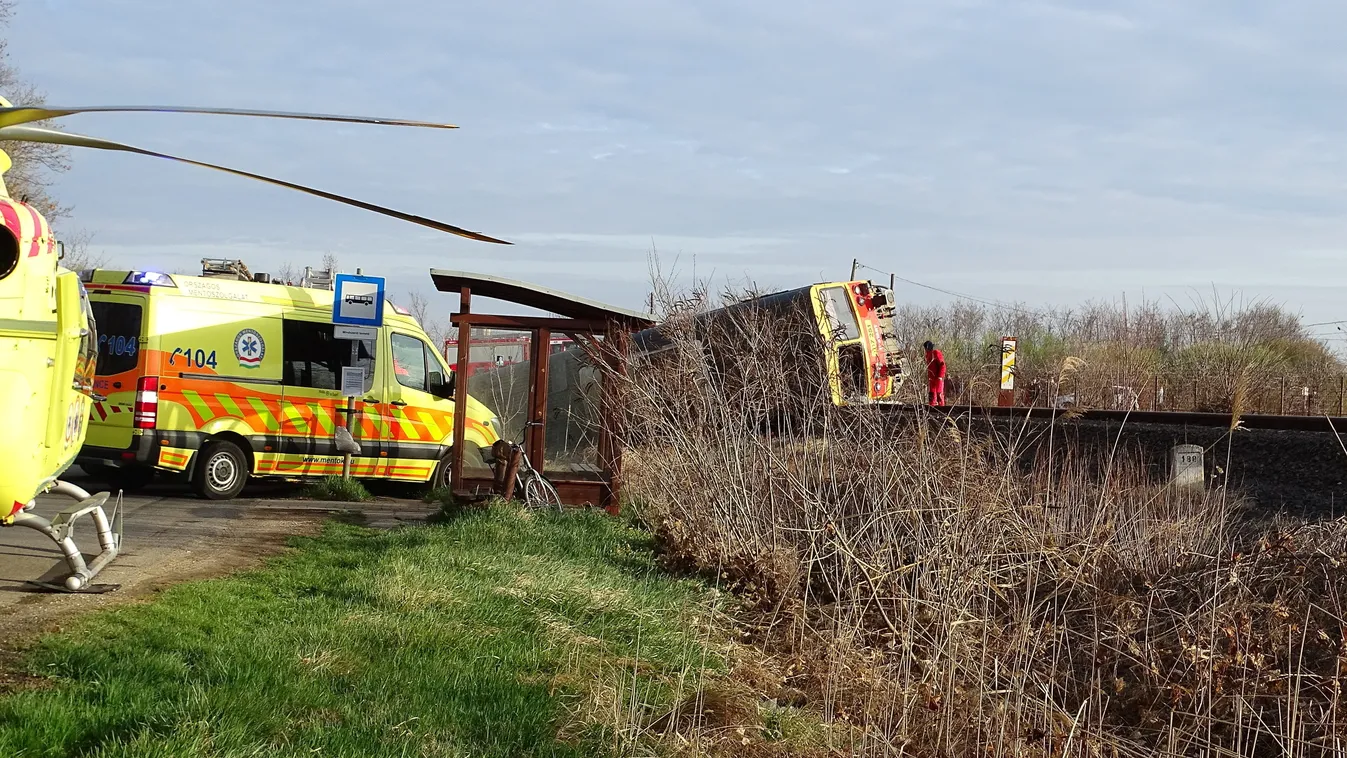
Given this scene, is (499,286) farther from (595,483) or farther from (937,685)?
(937,685)

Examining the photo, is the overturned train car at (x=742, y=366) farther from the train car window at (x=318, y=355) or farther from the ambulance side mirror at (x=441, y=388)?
the train car window at (x=318, y=355)

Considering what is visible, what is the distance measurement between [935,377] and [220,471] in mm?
8433

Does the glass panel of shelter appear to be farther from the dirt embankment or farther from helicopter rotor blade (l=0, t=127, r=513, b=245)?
helicopter rotor blade (l=0, t=127, r=513, b=245)

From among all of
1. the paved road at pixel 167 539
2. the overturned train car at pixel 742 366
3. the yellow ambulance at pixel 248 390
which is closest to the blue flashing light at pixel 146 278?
the yellow ambulance at pixel 248 390

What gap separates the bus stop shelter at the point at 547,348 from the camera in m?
13.0

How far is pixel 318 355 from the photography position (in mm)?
15625

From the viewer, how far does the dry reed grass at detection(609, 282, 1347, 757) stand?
24.1ft

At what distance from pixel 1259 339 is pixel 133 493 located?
27.2 meters

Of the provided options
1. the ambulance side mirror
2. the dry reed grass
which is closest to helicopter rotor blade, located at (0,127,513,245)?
the dry reed grass

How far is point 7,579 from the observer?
843 centimetres

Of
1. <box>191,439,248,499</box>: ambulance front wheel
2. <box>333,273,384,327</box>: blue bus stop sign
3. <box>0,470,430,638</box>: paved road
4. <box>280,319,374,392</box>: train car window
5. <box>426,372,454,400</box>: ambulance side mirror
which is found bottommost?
<box>0,470,430,638</box>: paved road

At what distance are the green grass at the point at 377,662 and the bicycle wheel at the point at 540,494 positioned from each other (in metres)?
2.57

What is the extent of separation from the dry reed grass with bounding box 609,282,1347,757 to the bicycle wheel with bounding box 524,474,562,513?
4.10ft

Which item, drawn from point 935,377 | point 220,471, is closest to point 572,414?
point 220,471
